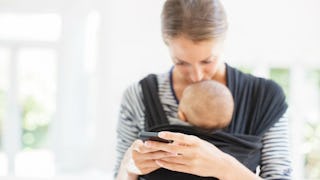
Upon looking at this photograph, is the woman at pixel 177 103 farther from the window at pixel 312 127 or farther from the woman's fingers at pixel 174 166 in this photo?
the window at pixel 312 127

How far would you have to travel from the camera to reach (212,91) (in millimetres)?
967

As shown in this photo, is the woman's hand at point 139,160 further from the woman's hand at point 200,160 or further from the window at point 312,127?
the window at point 312,127

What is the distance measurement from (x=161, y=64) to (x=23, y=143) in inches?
44.6

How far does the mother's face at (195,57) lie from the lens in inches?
37.2

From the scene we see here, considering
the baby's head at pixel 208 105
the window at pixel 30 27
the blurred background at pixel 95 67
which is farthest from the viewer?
the window at pixel 30 27

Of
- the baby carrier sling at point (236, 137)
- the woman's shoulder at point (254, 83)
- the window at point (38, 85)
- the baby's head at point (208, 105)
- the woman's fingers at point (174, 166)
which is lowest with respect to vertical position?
the window at point (38, 85)

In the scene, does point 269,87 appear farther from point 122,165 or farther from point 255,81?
point 122,165

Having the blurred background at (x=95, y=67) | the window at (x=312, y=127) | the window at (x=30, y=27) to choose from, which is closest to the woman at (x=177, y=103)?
the blurred background at (x=95, y=67)

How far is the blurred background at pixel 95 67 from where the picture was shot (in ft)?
7.51

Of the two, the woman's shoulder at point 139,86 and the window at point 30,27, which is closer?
the woman's shoulder at point 139,86

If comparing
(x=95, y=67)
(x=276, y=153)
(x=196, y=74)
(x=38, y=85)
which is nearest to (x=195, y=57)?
(x=196, y=74)

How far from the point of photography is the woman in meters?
0.89

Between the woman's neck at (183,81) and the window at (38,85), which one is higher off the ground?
the woman's neck at (183,81)

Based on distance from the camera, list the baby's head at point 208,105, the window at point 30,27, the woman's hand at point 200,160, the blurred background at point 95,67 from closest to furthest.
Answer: the woman's hand at point 200,160 < the baby's head at point 208,105 < the blurred background at point 95,67 < the window at point 30,27
